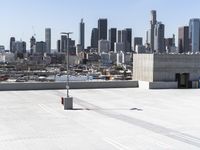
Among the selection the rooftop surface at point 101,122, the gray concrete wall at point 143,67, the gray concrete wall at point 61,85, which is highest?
the gray concrete wall at point 143,67

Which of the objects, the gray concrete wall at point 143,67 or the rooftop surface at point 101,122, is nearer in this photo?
the rooftop surface at point 101,122

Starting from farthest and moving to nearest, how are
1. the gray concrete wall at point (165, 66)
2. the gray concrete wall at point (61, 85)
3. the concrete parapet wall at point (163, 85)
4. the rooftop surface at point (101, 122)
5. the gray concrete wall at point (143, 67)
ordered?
1. the gray concrete wall at point (143, 67)
2. the gray concrete wall at point (165, 66)
3. the concrete parapet wall at point (163, 85)
4. the gray concrete wall at point (61, 85)
5. the rooftop surface at point (101, 122)

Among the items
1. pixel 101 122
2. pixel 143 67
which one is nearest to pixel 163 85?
pixel 143 67

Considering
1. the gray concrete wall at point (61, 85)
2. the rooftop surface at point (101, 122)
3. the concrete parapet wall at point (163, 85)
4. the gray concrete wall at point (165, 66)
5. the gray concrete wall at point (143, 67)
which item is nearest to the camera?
the rooftop surface at point (101, 122)

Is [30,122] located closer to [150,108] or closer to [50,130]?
[50,130]

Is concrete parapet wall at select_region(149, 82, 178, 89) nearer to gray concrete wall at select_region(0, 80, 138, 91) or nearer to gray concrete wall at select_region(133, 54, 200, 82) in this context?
gray concrete wall at select_region(133, 54, 200, 82)

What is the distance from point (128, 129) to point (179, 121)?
15.0ft

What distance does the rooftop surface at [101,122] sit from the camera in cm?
2256

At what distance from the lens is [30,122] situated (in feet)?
94.7

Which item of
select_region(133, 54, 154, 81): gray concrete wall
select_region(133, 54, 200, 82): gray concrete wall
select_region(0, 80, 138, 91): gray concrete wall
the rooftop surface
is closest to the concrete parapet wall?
select_region(133, 54, 200, 82): gray concrete wall

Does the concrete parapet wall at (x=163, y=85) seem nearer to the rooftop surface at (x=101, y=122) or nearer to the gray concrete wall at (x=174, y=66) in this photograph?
the gray concrete wall at (x=174, y=66)

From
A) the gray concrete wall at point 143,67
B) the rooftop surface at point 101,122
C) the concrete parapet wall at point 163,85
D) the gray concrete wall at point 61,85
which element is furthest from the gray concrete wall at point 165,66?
the rooftop surface at point 101,122

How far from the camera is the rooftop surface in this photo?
2256cm

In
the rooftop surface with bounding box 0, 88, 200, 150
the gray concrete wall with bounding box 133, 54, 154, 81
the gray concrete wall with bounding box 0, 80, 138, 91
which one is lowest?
the rooftop surface with bounding box 0, 88, 200, 150
